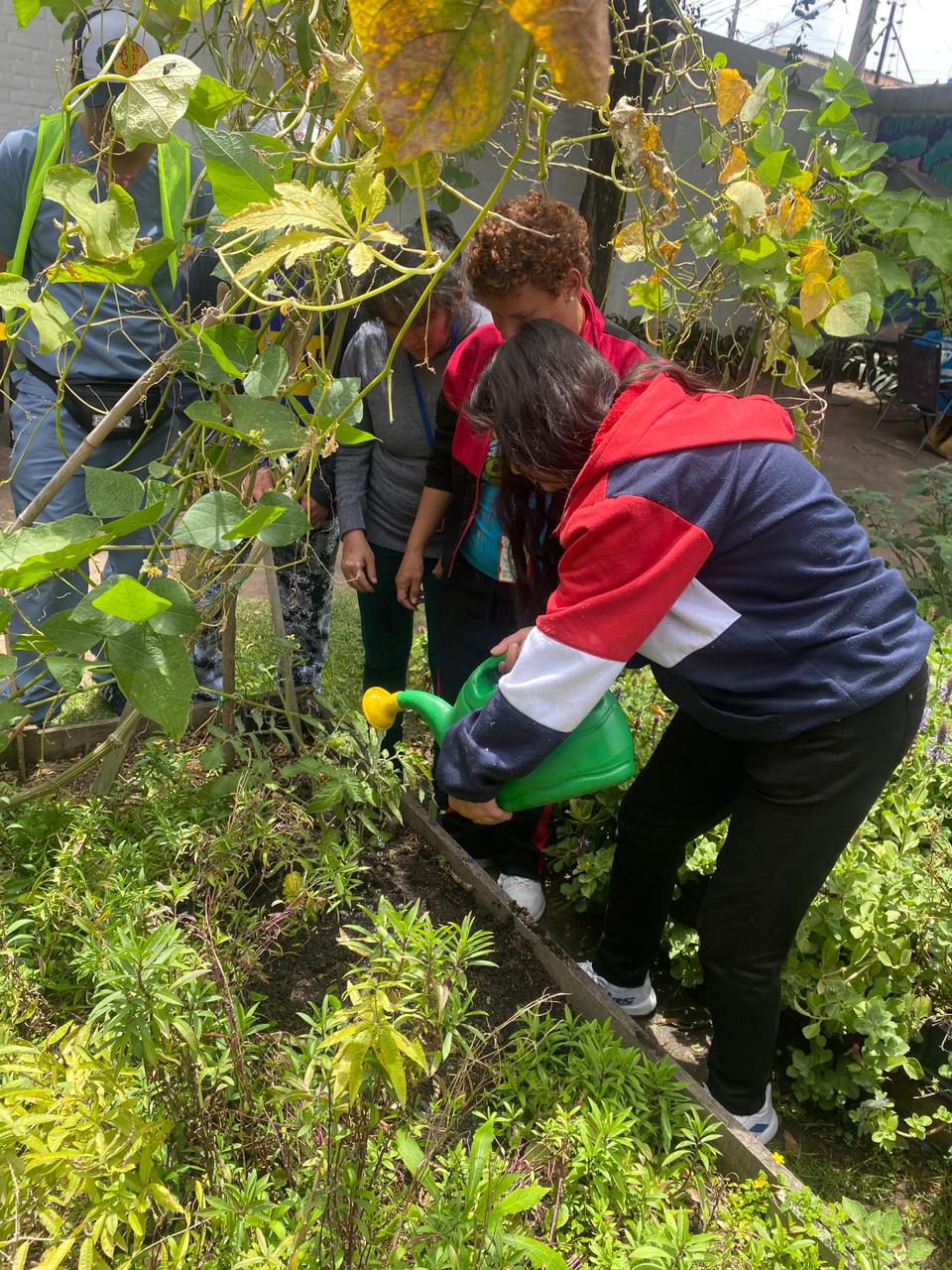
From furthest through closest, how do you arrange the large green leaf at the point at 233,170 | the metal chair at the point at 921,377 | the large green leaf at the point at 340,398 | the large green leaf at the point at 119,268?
the metal chair at the point at 921,377
the large green leaf at the point at 340,398
the large green leaf at the point at 119,268
the large green leaf at the point at 233,170

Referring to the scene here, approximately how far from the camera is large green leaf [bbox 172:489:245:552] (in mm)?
1224

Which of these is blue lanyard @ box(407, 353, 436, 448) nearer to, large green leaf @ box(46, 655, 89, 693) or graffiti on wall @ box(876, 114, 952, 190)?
large green leaf @ box(46, 655, 89, 693)

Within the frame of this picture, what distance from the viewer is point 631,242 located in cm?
231

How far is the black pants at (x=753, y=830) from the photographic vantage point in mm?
1548

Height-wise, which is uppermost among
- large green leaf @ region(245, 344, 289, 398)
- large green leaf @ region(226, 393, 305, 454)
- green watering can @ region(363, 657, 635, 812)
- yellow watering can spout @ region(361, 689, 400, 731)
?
large green leaf @ region(245, 344, 289, 398)

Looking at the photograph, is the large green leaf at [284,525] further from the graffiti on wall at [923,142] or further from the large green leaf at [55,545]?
the graffiti on wall at [923,142]

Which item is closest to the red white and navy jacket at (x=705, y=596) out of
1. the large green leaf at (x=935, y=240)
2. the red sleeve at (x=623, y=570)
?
the red sleeve at (x=623, y=570)

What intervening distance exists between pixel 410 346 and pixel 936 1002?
74.7 inches

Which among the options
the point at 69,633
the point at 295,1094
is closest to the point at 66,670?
the point at 69,633

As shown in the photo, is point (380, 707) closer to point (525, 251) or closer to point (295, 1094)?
point (295, 1094)

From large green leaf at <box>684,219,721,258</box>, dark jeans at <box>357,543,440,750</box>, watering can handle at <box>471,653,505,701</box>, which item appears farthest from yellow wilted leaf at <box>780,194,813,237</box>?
dark jeans at <box>357,543,440,750</box>

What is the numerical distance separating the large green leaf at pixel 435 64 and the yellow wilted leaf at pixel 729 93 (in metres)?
1.69

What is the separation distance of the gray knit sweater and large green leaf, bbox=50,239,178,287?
129cm

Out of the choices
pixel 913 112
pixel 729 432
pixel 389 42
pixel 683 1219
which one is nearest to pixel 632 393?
pixel 729 432
